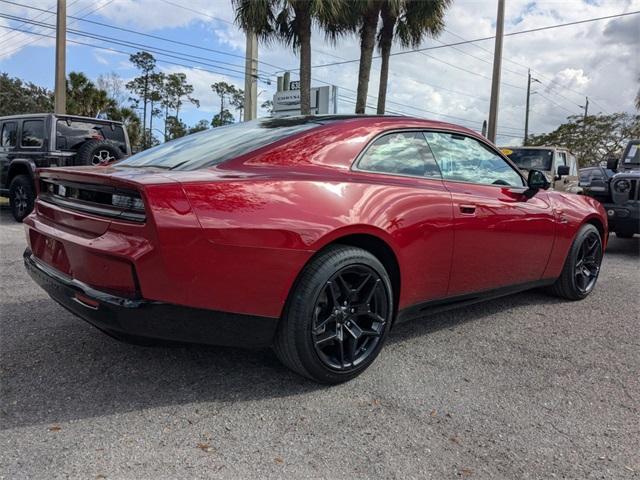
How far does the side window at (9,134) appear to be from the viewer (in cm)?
939

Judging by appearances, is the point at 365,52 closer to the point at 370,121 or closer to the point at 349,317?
the point at 370,121

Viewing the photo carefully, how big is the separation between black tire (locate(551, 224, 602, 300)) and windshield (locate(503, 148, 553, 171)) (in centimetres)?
684

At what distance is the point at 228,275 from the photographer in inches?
88.8

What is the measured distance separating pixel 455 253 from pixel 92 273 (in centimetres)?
205

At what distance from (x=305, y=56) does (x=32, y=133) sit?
738 cm

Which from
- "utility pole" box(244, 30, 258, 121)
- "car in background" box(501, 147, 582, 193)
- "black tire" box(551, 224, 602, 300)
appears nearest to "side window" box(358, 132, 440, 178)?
"black tire" box(551, 224, 602, 300)

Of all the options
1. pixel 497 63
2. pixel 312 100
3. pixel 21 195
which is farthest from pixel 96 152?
pixel 497 63

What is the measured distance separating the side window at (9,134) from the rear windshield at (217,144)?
757cm

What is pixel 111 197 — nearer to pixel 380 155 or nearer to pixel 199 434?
pixel 199 434

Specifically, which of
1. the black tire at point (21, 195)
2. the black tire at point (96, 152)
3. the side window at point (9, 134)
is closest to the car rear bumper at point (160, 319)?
the black tire at point (96, 152)

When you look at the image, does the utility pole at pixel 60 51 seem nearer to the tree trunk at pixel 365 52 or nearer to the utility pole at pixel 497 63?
the tree trunk at pixel 365 52

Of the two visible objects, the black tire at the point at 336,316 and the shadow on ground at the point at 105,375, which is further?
the black tire at the point at 336,316

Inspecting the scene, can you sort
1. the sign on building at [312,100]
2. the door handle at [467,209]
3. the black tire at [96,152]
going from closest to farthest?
the door handle at [467,209], the black tire at [96,152], the sign on building at [312,100]

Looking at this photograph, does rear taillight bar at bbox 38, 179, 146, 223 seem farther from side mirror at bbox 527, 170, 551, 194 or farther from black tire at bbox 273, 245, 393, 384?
side mirror at bbox 527, 170, 551, 194
